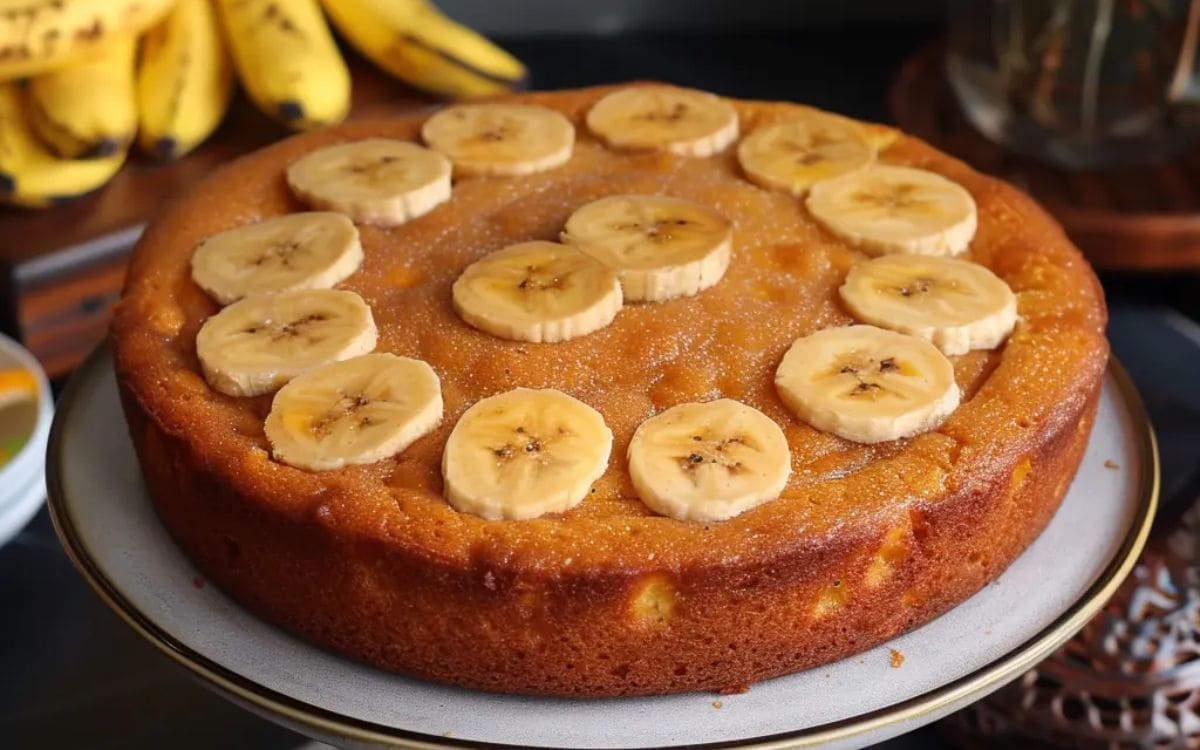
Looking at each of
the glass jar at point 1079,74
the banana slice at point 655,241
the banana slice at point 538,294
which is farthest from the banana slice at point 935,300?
the glass jar at point 1079,74

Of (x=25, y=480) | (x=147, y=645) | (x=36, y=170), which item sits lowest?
(x=147, y=645)

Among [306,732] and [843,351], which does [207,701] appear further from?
[843,351]

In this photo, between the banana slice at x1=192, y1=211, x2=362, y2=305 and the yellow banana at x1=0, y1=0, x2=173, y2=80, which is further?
the yellow banana at x1=0, y1=0, x2=173, y2=80

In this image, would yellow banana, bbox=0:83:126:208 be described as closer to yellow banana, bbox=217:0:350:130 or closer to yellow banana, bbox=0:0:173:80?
yellow banana, bbox=0:0:173:80

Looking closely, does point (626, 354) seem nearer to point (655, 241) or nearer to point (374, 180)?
point (655, 241)

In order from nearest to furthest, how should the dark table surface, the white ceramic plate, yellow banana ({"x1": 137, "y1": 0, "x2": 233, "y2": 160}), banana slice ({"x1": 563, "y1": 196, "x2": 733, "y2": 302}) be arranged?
the white ceramic plate < banana slice ({"x1": 563, "y1": 196, "x2": 733, "y2": 302}) < the dark table surface < yellow banana ({"x1": 137, "y1": 0, "x2": 233, "y2": 160})

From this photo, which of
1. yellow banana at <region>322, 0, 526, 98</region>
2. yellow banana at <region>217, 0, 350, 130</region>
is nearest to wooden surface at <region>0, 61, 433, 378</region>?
yellow banana at <region>217, 0, 350, 130</region>

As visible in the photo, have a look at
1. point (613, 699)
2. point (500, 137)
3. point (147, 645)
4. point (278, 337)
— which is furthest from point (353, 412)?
point (147, 645)
